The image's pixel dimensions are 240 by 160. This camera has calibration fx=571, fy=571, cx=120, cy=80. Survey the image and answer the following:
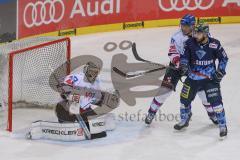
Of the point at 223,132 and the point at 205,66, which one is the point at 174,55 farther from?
the point at 223,132

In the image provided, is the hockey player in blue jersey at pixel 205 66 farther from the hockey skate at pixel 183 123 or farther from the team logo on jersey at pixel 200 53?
the hockey skate at pixel 183 123

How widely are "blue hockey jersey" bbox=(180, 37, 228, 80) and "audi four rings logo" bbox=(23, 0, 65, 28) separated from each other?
21.7ft

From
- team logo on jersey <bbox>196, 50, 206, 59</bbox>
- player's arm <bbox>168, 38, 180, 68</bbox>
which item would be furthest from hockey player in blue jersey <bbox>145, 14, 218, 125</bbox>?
team logo on jersey <bbox>196, 50, 206, 59</bbox>

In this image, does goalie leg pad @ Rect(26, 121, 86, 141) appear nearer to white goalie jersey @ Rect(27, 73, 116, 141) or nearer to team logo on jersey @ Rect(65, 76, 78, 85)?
white goalie jersey @ Rect(27, 73, 116, 141)

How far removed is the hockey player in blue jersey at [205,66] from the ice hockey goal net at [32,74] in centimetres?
187

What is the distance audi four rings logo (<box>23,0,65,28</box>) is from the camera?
40.2 ft

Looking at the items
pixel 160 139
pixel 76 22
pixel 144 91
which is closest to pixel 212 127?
pixel 160 139

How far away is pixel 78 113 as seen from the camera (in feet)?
20.2

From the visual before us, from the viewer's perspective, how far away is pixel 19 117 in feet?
23.5

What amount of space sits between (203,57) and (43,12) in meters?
7.01

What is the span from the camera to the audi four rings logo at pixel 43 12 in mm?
12242

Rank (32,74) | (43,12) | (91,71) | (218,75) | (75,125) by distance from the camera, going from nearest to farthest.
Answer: (218,75), (75,125), (91,71), (32,74), (43,12)

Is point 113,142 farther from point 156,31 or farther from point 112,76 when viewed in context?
point 156,31

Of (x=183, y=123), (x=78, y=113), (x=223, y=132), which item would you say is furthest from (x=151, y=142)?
(x=78, y=113)
